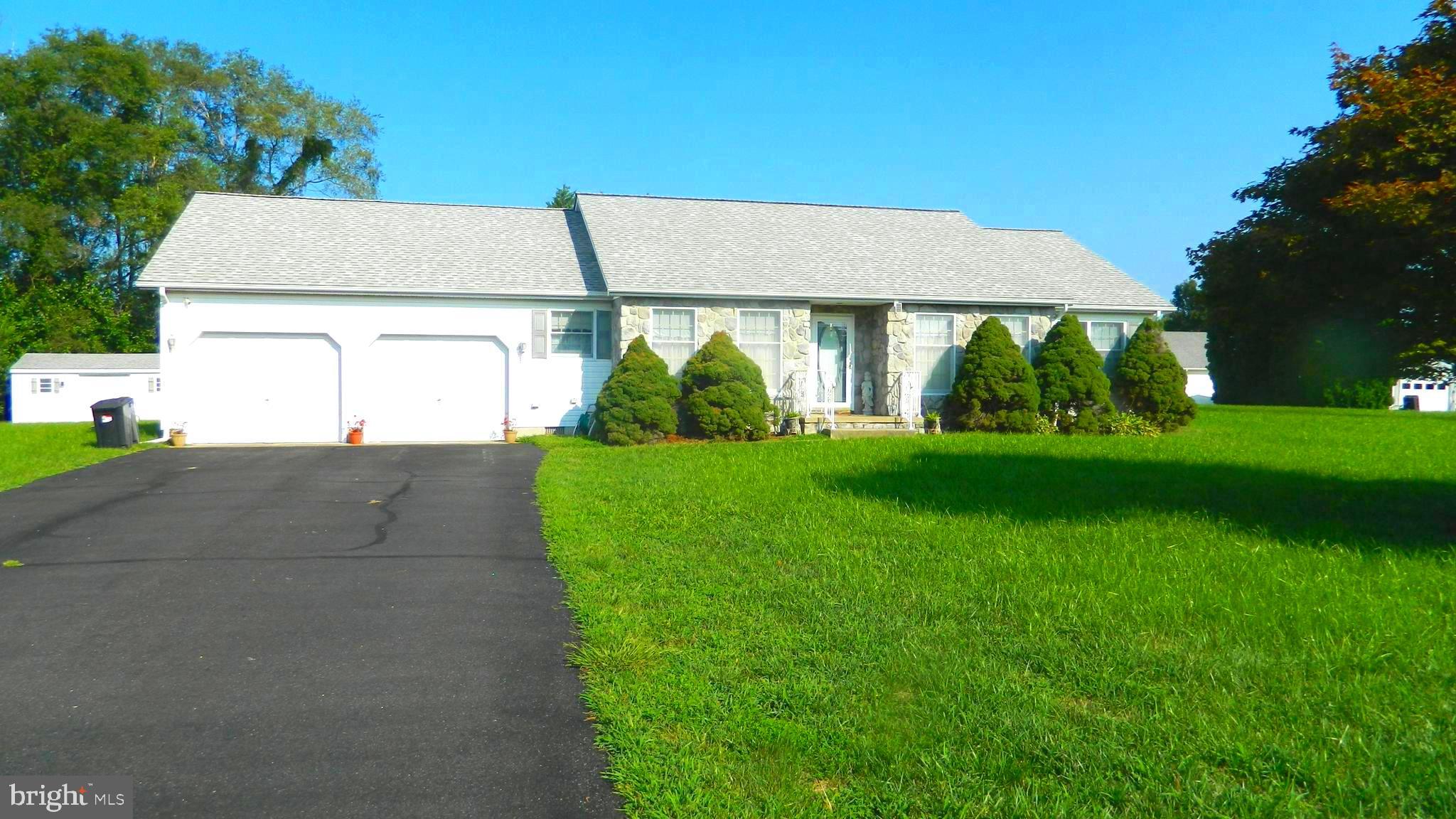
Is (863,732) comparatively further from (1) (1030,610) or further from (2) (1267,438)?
(2) (1267,438)

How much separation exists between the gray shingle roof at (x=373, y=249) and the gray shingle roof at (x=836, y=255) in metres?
1.13

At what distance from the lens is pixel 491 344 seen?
1881 cm

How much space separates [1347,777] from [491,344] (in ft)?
54.8

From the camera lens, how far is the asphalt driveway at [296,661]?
407 cm

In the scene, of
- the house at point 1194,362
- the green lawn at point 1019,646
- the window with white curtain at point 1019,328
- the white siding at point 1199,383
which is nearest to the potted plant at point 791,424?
the window with white curtain at point 1019,328

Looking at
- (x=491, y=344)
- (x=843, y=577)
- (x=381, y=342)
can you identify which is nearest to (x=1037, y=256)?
(x=491, y=344)

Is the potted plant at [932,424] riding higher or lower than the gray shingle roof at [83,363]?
lower

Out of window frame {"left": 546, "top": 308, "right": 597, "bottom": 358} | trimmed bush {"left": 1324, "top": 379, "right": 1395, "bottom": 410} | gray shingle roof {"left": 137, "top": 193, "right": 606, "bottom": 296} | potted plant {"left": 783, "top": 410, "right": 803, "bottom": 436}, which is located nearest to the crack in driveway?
window frame {"left": 546, "top": 308, "right": 597, "bottom": 358}

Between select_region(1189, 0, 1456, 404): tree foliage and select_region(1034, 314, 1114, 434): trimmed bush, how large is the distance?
8.51 m

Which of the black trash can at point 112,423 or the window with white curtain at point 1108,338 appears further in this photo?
the window with white curtain at point 1108,338

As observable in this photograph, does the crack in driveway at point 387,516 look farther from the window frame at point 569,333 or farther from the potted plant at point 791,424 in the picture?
the potted plant at point 791,424

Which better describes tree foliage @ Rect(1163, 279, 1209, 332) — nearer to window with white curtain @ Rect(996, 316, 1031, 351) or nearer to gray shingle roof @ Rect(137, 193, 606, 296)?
window with white curtain @ Rect(996, 316, 1031, 351)

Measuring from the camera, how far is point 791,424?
18484 mm

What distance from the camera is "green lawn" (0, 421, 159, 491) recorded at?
44.2ft
